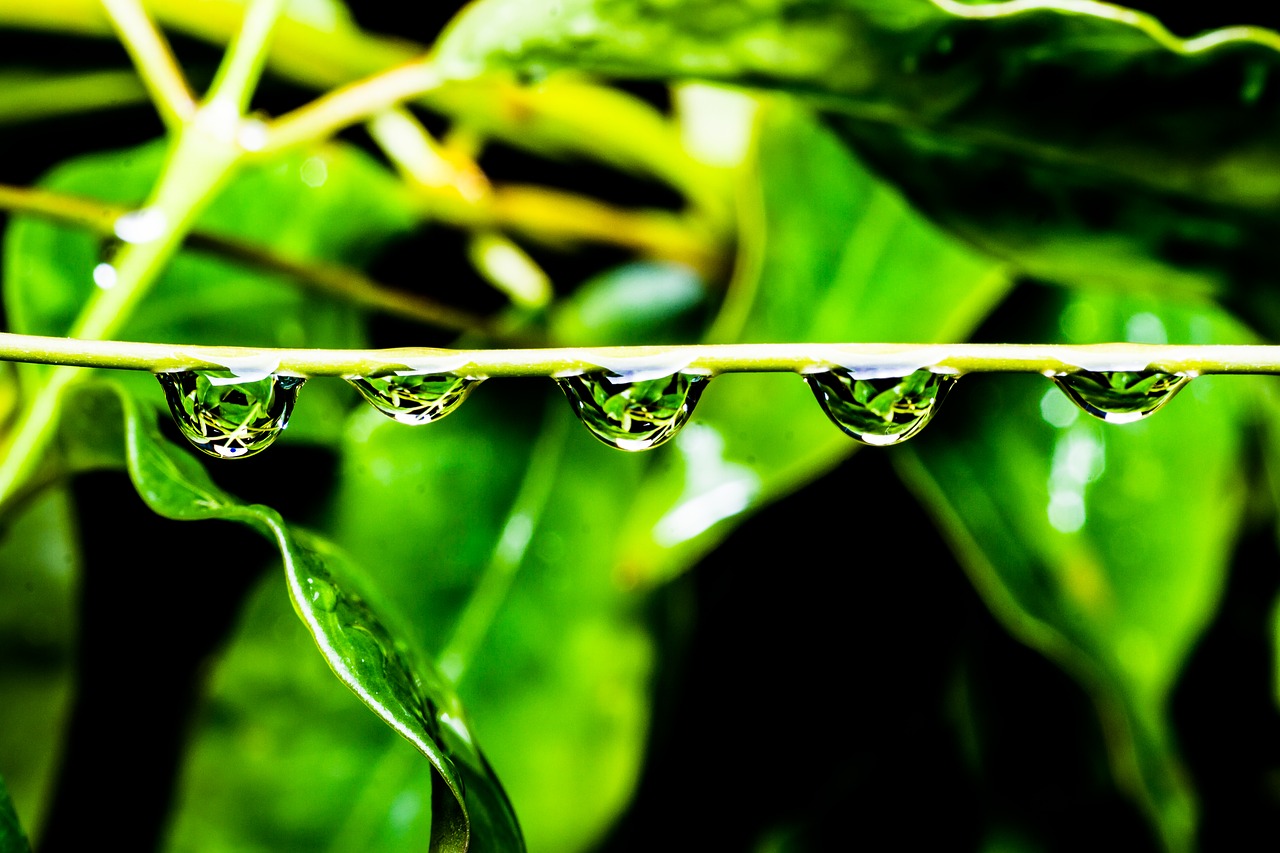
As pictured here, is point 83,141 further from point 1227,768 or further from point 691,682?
point 1227,768

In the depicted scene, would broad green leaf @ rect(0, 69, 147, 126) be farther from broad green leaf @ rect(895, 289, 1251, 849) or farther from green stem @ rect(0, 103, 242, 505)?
broad green leaf @ rect(895, 289, 1251, 849)

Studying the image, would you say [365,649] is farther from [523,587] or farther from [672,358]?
[523,587]

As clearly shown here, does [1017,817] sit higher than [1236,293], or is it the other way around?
[1236,293]

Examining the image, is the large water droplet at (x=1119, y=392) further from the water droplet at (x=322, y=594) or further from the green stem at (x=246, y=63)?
the green stem at (x=246, y=63)

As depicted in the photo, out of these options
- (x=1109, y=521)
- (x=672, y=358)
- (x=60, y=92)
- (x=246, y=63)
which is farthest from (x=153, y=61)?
(x=1109, y=521)

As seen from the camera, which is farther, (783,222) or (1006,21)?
(783,222)

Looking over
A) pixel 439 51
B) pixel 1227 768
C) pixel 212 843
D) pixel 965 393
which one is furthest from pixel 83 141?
pixel 1227 768

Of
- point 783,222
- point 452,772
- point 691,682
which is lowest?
point 452,772
